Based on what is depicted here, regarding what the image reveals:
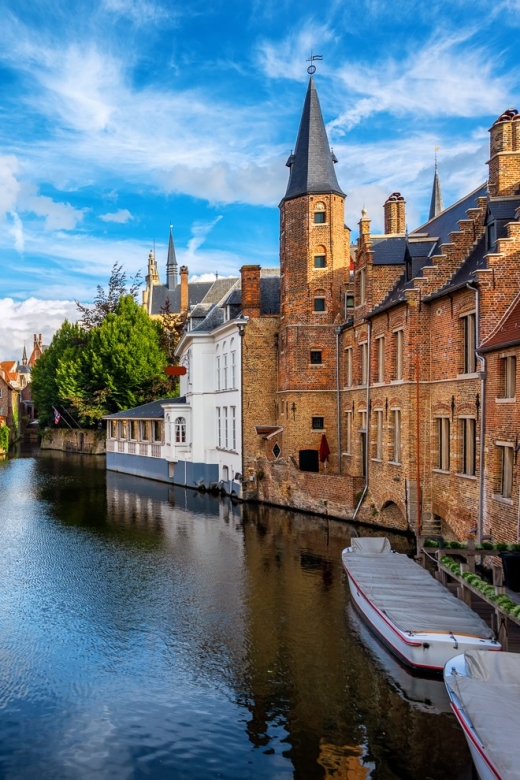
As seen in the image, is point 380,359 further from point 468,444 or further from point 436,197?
point 436,197

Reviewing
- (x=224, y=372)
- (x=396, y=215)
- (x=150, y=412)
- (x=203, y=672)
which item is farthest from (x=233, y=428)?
(x=203, y=672)

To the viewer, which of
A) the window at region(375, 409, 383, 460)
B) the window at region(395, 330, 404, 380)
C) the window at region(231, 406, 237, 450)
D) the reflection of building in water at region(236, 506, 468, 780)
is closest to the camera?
the reflection of building in water at region(236, 506, 468, 780)

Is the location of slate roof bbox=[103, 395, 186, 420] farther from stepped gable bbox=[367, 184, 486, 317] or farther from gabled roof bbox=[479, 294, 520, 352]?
gabled roof bbox=[479, 294, 520, 352]

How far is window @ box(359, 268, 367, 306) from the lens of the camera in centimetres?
2706

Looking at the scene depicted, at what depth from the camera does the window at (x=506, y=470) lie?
664 inches

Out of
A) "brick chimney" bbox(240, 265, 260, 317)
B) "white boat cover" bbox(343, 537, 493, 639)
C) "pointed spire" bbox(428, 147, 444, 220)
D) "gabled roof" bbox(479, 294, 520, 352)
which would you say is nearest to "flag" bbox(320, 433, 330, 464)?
"brick chimney" bbox(240, 265, 260, 317)

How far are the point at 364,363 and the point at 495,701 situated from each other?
1888 centimetres

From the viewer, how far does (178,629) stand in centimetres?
1510

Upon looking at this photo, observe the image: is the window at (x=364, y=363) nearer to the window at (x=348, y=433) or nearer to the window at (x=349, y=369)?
the window at (x=349, y=369)

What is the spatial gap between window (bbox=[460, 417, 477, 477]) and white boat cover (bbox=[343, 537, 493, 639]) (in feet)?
11.5

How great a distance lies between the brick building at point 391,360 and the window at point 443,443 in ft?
0.24

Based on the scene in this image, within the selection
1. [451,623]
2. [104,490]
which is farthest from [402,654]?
[104,490]

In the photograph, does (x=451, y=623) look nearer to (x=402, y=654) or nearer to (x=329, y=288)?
(x=402, y=654)

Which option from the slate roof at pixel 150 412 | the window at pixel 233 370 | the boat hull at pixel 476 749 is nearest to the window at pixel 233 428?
the window at pixel 233 370
